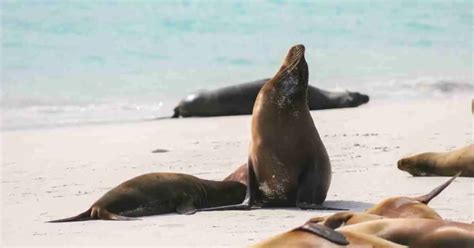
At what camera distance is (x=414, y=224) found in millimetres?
4352

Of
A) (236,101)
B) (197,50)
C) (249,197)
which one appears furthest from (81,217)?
(197,50)

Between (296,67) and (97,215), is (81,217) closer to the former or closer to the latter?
(97,215)

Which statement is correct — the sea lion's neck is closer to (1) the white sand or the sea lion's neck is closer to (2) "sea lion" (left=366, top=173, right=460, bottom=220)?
(1) the white sand

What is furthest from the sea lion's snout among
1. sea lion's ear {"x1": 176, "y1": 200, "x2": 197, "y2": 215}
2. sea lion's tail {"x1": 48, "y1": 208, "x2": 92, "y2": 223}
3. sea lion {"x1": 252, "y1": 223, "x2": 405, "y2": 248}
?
sea lion {"x1": 252, "y1": 223, "x2": 405, "y2": 248}

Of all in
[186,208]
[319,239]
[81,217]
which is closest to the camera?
[319,239]

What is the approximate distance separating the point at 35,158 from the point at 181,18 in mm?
22022

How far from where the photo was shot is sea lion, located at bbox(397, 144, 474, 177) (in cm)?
809

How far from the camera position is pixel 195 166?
8984 millimetres

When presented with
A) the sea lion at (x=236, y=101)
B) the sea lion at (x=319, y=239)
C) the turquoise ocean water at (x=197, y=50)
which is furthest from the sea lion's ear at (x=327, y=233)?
the sea lion at (x=236, y=101)

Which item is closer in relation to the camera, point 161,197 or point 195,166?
point 161,197

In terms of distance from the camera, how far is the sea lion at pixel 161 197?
691 cm

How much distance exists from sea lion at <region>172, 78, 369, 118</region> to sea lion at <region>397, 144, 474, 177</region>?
6485mm

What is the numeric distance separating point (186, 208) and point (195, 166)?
1911mm

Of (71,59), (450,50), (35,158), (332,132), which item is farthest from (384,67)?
(35,158)
